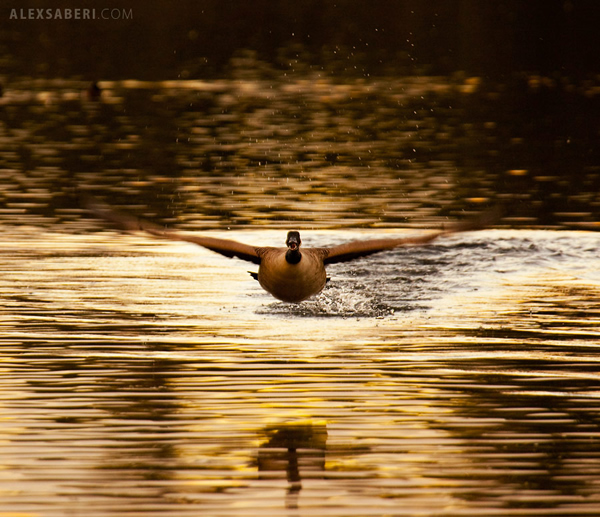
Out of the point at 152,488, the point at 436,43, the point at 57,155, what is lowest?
the point at 152,488

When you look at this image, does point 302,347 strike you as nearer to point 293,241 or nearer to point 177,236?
point 293,241

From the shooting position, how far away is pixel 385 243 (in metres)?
14.9

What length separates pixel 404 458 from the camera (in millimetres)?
10109

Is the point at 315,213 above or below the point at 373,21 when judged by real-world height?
below

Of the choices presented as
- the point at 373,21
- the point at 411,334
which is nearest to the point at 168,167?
the point at 411,334

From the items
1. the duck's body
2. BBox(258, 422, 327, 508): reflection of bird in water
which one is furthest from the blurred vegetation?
BBox(258, 422, 327, 508): reflection of bird in water

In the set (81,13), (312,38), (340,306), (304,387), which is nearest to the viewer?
(304,387)

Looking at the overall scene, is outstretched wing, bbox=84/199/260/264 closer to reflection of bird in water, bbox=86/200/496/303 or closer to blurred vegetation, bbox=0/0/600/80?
reflection of bird in water, bbox=86/200/496/303

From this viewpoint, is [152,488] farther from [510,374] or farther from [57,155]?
[57,155]

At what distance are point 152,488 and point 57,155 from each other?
23.5m

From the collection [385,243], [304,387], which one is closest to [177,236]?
[385,243]

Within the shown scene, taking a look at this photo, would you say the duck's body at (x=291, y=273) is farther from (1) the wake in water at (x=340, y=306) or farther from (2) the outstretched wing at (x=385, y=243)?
(1) the wake in water at (x=340, y=306)

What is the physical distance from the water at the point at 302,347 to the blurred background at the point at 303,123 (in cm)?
17

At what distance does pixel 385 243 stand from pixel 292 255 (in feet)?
5.46
